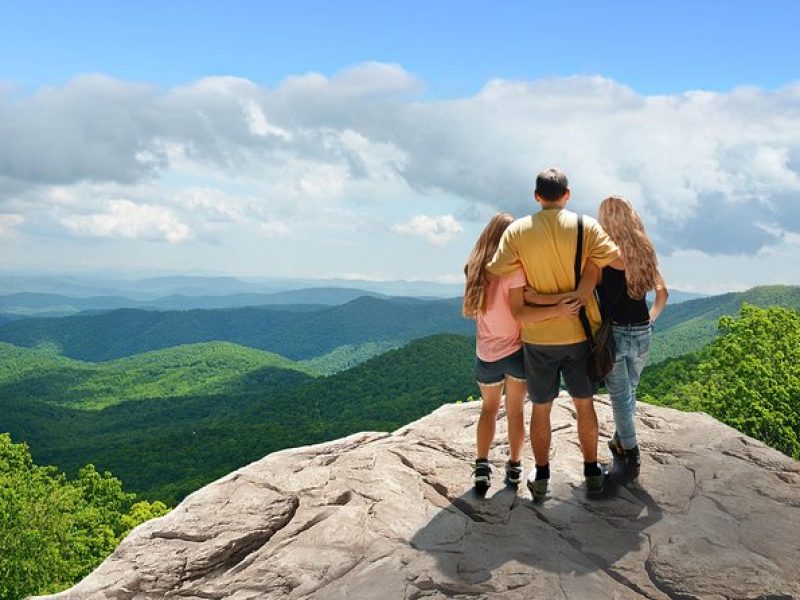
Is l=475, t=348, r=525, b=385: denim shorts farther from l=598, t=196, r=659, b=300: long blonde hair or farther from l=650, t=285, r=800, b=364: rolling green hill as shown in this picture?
l=650, t=285, r=800, b=364: rolling green hill

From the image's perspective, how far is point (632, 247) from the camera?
7172 mm

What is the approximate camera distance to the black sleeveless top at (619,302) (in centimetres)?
716

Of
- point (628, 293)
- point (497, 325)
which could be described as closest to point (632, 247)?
point (628, 293)

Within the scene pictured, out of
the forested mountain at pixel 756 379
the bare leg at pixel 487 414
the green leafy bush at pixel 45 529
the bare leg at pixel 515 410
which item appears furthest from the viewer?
the green leafy bush at pixel 45 529

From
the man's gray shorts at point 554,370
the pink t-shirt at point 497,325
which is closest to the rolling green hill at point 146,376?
the pink t-shirt at point 497,325

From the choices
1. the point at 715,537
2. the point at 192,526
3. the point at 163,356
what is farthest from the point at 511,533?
the point at 163,356

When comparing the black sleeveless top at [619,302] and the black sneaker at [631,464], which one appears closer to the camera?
the black sleeveless top at [619,302]

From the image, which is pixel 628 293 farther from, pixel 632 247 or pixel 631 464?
pixel 631 464

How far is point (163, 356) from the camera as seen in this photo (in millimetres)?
192625

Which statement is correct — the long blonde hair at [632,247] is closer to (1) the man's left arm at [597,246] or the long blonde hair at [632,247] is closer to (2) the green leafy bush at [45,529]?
(1) the man's left arm at [597,246]

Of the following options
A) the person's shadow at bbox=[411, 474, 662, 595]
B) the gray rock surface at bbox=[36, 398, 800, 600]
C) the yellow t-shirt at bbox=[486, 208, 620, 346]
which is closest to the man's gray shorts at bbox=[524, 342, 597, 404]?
Result: the yellow t-shirt at bbox=[486, 208, 620, 346]

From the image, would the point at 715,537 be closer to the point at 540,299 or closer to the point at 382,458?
the point at 540,299

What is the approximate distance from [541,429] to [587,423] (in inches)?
21.5

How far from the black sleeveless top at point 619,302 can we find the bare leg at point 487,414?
1532mm
